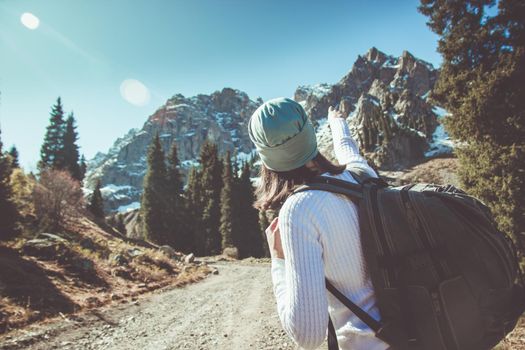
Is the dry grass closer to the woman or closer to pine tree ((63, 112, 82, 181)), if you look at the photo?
Answer: the woman

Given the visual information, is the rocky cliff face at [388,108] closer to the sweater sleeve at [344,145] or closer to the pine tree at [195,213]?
the pine tree at [195,213]

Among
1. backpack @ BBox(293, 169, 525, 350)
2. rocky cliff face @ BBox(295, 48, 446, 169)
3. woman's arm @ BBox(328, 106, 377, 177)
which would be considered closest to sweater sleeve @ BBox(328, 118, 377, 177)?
woman's arm @ BBox(328, 106, 377, 177)

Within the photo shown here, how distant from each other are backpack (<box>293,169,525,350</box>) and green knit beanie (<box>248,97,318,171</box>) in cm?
21

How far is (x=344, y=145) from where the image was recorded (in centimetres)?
193

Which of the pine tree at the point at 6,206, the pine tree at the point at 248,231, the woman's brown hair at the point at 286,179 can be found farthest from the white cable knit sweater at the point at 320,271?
the pine tree at the point at 248,231

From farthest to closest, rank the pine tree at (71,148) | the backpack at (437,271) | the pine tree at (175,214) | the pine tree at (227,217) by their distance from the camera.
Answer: the pine tree at (71,148) < the pine tree at (175,214) < the pine tree at (227,217) < the backpack at (437,271)

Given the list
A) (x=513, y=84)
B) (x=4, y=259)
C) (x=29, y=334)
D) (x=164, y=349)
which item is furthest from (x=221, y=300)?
(x=513, y=84)

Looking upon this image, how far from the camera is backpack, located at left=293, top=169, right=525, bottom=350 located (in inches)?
38.6

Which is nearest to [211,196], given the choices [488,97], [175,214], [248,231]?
[175,214]

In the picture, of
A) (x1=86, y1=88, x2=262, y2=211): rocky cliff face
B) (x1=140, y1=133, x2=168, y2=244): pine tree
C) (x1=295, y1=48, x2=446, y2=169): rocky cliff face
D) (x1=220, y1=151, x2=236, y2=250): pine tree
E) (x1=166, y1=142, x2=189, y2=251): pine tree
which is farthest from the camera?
(x1=86, y1=88, x2=262, y2=211): rocky cliff face

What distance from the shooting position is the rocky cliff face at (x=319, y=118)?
94.8 metres

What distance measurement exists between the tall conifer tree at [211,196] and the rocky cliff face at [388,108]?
987 inches

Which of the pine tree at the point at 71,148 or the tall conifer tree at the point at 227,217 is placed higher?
the pine tree at the point at 71,148

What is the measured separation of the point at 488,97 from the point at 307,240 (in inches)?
295
